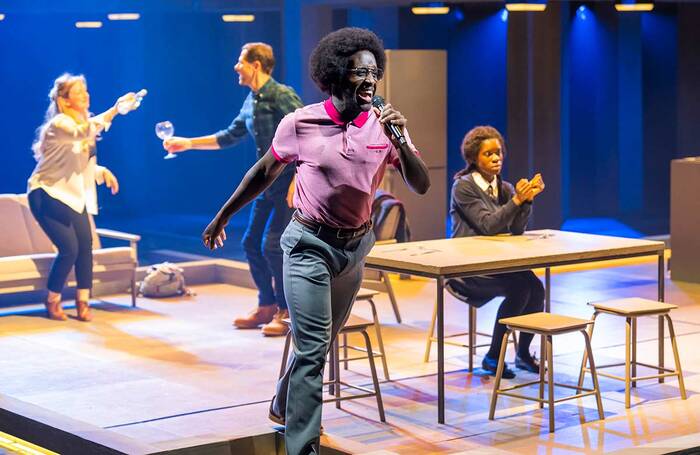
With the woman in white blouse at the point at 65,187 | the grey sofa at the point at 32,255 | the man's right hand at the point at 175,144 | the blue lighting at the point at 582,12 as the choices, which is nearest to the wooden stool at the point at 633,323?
the man's right hand at the point at 175,144

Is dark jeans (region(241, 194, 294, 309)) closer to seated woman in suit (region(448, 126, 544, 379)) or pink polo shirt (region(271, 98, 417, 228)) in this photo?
seated woman in suit (region(448, 126, 544, 379))

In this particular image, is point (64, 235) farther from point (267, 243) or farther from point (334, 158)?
point (334, 158)

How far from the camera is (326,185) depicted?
476 cm

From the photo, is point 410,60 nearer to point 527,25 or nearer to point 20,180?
point 527,25

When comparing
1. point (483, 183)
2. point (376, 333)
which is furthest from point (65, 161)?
point (483, 183)

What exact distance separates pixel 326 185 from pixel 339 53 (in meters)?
0.46

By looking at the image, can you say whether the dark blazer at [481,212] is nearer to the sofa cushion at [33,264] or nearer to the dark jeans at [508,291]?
the dark jeans at [508,291]

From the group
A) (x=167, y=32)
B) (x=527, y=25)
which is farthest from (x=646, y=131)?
(x=167, y=32)

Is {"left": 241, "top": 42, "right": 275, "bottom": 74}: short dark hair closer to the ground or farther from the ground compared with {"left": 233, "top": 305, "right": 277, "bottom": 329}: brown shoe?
farther from the ground

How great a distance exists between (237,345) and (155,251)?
14.1ft

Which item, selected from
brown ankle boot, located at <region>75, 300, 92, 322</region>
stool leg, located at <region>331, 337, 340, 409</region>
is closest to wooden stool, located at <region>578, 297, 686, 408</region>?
stool leg, located at <region>331, 337, 340, 409</region>

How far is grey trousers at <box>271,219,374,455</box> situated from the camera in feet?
15.5

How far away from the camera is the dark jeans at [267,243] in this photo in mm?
8656

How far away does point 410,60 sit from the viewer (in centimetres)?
1117
